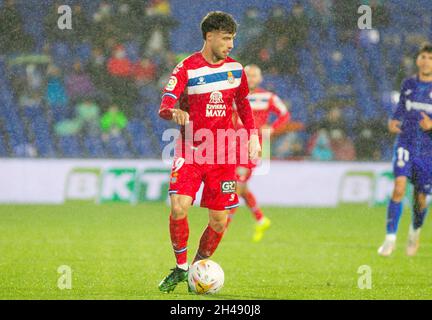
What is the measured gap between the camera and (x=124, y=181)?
1664 centimetres

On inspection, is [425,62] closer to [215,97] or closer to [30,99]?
[215,97]

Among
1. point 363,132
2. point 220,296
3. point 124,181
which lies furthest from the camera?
point 363,132

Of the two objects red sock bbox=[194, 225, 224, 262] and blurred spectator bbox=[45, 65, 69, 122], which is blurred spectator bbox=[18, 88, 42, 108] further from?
red sock bbox=[194, 225, 224, 262]

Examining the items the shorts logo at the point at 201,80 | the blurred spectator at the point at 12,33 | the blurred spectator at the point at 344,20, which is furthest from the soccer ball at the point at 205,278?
the blurred spectator at the point at 344,20

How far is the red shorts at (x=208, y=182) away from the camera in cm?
731

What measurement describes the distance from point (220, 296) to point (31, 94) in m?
11.1

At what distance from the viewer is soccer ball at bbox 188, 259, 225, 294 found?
279 inches

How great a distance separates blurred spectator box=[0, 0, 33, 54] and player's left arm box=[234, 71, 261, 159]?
10.8 m

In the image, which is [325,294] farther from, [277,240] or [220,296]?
[277,240]

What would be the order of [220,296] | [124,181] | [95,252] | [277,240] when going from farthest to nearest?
1. [124,181]
2. [277,240]
3. [95,252]
4. [220,296]

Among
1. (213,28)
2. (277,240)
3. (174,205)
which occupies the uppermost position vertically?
(213,28)

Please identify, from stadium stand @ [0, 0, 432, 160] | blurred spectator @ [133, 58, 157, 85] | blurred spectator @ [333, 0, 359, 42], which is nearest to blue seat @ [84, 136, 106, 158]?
stadium stand @ [0, 0, 432, 160]

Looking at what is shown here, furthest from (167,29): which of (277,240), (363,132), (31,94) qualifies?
(277,240)

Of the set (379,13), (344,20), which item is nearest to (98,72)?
(344,20)
